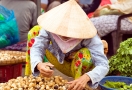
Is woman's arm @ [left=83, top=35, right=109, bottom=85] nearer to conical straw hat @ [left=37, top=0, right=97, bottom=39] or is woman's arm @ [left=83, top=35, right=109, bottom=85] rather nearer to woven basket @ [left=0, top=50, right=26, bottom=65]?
conical straw hat @ [left=37, top=0, right=97, bottom=39]

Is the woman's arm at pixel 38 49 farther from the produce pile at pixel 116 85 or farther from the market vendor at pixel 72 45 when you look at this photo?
the produce pile at pixel 116 85

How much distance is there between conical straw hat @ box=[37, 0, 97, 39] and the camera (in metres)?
2.48

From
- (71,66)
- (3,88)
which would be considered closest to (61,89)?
(3,88)

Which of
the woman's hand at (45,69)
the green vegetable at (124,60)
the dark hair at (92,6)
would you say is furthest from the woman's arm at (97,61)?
the dark hair at (92,6)

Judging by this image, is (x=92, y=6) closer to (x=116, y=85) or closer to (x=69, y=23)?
(x=116, y=85)

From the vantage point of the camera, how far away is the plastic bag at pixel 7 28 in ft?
12.7

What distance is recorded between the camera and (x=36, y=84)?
2434 millimetres

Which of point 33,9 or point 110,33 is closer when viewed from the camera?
point 33,9

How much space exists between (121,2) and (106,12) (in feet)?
1.11

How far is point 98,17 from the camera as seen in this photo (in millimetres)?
4965

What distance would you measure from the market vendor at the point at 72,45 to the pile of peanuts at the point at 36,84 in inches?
2.1

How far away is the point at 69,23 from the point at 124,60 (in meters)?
1.06

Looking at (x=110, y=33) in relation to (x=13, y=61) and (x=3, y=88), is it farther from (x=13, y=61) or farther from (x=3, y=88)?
(x=3, y=88)

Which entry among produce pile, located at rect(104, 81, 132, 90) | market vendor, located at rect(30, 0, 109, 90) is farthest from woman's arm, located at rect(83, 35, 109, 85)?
produce pile, located at rect(104, 81, 132, 90)
